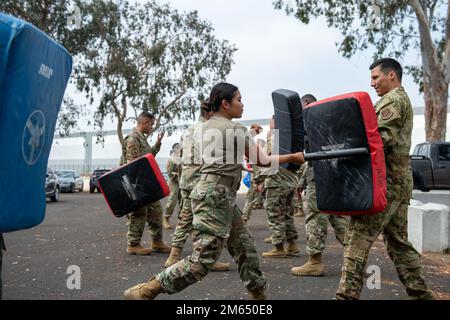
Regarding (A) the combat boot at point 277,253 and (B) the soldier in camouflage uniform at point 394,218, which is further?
(A) the combat boot at point 277,253

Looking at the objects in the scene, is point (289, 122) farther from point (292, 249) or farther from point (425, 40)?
point (425, 40)

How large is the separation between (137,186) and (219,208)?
268 centimetres

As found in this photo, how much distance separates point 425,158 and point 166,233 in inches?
421

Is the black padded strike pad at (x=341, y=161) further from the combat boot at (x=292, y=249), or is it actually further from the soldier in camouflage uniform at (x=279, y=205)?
the combat boot at (x=292, y=249)

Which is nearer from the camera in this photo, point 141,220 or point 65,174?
point 141,220

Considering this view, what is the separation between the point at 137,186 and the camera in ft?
20.8

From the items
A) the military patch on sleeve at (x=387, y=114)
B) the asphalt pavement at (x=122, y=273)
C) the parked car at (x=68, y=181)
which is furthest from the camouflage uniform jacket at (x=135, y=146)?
the parked car at (x=68, y=181)

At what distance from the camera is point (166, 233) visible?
9.85m

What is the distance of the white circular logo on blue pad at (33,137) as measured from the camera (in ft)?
8.91

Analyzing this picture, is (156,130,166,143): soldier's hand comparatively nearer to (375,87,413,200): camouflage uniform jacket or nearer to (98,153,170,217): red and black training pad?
(98,153,170,217): red and black training pad

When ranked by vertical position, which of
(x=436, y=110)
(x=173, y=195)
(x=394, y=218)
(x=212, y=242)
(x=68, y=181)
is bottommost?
(x=68, y=181)

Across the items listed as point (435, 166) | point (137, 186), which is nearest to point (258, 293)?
point (137, 186)

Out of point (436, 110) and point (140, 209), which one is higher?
point (436, 110)
